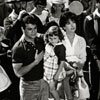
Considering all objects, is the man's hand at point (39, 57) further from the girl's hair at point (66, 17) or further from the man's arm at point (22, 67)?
the girl's hair at point (66, 17)

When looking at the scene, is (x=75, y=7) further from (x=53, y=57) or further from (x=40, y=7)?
(x=53, y=57)

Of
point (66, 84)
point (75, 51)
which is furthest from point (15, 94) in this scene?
point (75, 51)

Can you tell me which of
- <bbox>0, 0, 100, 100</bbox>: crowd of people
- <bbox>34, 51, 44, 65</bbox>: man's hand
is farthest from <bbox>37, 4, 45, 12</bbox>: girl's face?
<bbox>34, 51, 44, 65</bbox>: man's hand

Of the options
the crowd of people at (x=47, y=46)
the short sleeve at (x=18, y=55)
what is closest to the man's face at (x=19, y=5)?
the crowd of people at (x=47, y=46)

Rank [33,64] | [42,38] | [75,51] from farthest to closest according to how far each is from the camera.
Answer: [75,51] < [42,38] < [33,64]

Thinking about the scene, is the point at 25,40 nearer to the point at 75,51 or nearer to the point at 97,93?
the point at 75,51

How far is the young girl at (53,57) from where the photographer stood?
78.9 inches

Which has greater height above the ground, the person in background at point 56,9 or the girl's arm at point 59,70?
the person in background at point 56,9

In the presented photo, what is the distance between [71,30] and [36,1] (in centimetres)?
43

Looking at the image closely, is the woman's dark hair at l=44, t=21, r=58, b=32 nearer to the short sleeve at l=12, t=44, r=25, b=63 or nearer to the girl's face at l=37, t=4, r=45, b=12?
the girl's face at l=37, t=4, r=45, b=12

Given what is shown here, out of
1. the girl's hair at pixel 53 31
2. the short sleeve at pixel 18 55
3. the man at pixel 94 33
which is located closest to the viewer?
the short sleeve at pixel 18 55

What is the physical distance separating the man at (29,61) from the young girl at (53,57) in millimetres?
99

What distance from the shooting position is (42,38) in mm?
2016

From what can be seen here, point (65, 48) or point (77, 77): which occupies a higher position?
point (65, 48)
